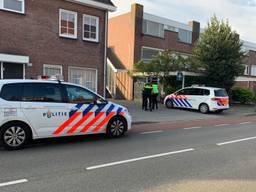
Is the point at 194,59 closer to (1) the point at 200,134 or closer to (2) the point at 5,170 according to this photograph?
(1) the point at 200,134

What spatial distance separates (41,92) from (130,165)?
3.24 meters

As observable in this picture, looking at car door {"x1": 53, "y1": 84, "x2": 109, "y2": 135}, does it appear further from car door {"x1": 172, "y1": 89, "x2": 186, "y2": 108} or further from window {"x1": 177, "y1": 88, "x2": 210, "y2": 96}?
car door {"x1": 172, "y1": 89, "x2": 186, "y2": 108}

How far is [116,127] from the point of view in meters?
7.97

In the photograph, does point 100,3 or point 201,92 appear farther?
point 201,92

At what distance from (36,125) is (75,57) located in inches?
337

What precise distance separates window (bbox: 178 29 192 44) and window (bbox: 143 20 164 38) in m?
3.08

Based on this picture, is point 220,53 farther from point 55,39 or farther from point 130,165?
point 130,165

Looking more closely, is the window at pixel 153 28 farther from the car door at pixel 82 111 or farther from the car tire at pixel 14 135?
the car tire at pixel 14 135

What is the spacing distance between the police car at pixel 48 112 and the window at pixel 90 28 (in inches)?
327

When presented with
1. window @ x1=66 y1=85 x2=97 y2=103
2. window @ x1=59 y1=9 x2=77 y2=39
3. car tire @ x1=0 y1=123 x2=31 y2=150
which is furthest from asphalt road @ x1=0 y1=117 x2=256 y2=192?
window @ x1=59 y1=9 x2=77 y2=39

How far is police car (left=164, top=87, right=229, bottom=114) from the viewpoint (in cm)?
1552

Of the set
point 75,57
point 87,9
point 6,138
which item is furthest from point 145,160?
point 87,9

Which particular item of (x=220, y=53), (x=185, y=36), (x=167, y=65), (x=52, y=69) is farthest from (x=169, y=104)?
(x=185, y=36)

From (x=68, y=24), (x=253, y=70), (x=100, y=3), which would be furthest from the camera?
(x=253, y=70)
